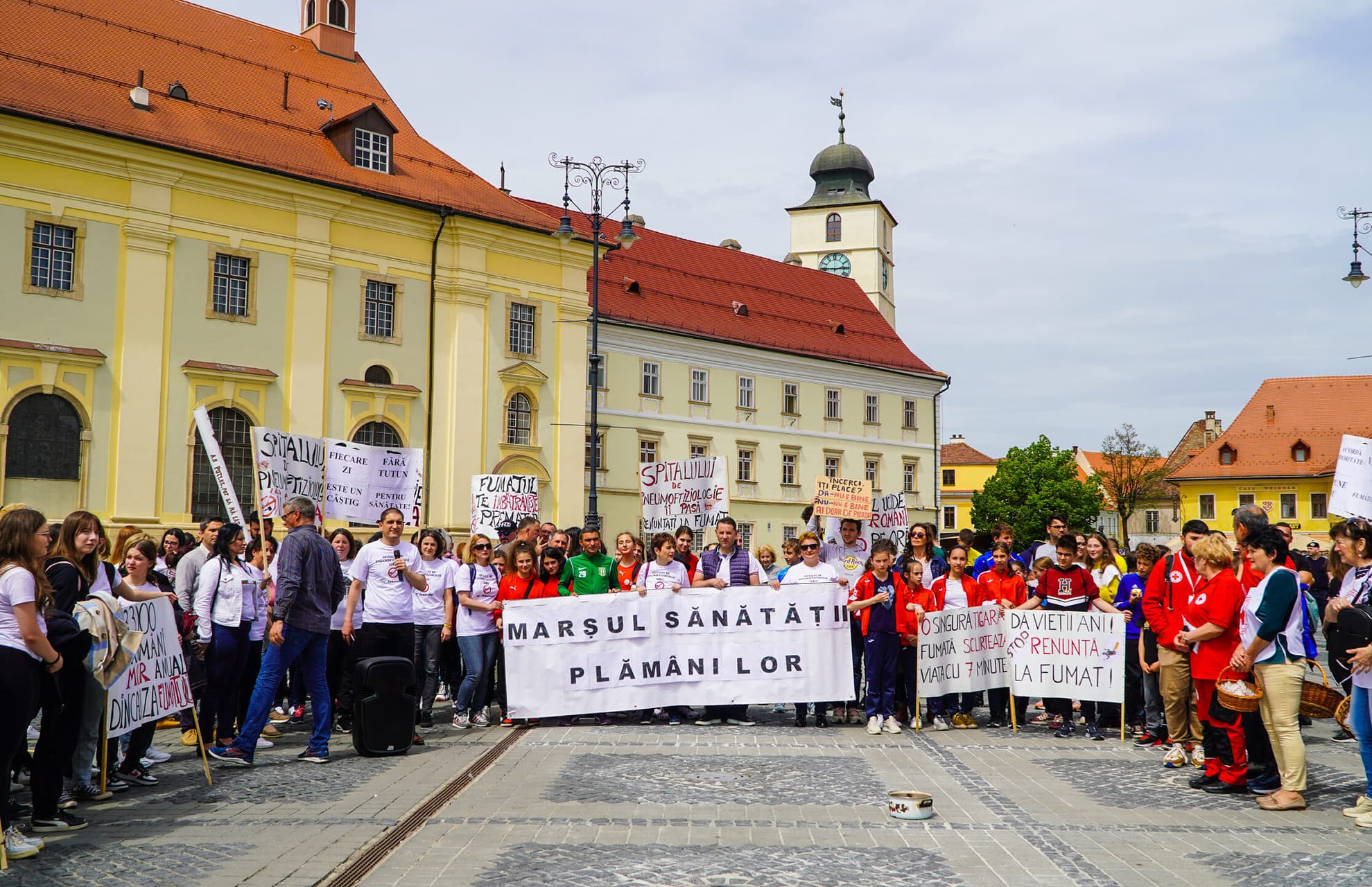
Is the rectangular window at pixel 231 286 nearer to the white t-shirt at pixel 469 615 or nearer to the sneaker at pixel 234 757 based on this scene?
the white t-shirt at pixel 469 615

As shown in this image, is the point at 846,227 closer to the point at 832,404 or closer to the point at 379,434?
the point at 832,404

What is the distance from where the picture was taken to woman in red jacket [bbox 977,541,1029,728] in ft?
43.9

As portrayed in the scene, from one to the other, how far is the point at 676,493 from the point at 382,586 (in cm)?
998

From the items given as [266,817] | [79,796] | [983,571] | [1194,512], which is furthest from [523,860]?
[1194,512]

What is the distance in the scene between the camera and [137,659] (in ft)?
29.4

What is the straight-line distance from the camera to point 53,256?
28.7 meters

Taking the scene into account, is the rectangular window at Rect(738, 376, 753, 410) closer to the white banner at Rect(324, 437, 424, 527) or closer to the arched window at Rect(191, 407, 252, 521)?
the arched window at Rect(191, 407, 252, 521)

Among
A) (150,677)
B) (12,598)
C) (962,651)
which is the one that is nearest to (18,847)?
(12,598)

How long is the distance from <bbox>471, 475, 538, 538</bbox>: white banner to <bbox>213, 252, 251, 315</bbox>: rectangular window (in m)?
12.7

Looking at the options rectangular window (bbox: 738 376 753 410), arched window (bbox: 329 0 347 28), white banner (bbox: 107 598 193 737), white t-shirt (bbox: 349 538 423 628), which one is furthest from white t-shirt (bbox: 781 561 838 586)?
rectangular window (bbox: 738 376 753 410)

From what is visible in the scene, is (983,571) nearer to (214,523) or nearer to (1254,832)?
(1254,832)

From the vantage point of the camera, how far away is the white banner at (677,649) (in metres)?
12.9

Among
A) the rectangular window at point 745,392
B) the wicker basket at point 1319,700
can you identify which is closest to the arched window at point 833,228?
the rectangular window at point 745,392

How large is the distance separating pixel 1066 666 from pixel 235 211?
85.6ft
